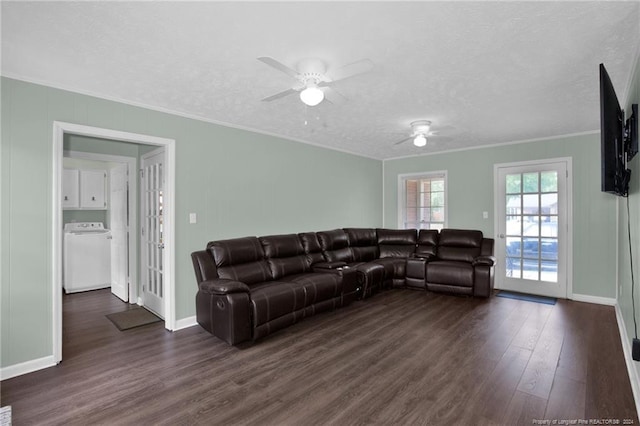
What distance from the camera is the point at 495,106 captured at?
3504 millimetres

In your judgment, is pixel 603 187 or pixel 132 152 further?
pixel 132 152

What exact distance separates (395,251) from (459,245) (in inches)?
43.4

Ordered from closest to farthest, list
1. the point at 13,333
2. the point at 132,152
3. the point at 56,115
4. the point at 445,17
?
the point at 445,17 < the point at 13,333 < the point at 56,115 < the point at 132,152

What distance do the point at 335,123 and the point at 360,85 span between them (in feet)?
4.36

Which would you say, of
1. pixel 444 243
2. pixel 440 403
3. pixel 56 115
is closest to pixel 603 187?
pixel 440 403

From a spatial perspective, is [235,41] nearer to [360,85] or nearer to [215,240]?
[360,85]

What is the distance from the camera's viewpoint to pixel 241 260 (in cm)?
386

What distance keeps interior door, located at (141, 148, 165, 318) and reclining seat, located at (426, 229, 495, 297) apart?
392cm

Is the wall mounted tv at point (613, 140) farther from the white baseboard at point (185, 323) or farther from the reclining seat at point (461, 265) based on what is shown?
the white baseboard at point (185, 323)

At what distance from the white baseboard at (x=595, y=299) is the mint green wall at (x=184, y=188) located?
138 inches

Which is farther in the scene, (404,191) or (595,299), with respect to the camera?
(404,191)

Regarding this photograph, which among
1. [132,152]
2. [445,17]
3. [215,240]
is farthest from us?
[132,152]

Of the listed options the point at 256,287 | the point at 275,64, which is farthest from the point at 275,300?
the point at 275,64

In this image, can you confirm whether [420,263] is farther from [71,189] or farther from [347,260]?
[71,189]
